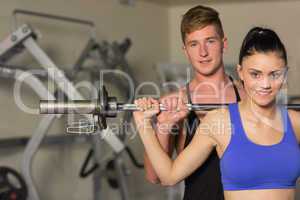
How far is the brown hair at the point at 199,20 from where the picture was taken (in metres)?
1.32

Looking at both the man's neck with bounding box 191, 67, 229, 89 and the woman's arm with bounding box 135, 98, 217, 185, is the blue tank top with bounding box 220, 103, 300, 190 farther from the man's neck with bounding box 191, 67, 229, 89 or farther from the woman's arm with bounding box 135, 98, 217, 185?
the man's neck with bounding box 191, 67, 229, 89

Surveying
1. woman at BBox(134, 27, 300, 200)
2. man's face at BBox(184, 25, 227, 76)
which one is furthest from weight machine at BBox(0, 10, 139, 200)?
woman at BBox(134, 27, 300, 200)

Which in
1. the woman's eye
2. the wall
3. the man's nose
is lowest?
the woman's eye

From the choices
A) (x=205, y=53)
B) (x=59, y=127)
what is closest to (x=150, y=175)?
(x=205, y=53)

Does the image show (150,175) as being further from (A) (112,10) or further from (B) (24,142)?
(A) (112,10)

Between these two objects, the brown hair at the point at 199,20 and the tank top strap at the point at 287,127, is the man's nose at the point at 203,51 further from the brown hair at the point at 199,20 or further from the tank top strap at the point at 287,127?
the tank top strap at the point at 287,127

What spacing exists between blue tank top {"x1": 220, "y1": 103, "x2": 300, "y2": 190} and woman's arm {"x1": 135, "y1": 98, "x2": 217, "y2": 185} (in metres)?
0.07

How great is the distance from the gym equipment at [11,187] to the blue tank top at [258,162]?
1395mm

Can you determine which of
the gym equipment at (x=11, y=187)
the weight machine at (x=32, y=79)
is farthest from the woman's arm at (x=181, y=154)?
the gym equipment at (x=11, y=187)

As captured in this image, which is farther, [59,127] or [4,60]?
[59,127]

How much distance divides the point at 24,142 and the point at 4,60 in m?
0.47

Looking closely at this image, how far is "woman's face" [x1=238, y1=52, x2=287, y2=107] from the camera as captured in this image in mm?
1061

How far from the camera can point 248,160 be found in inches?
42.0

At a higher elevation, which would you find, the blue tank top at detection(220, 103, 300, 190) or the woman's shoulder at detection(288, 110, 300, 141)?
the woman's shoulder at detection(288, 110, 300, 141)
